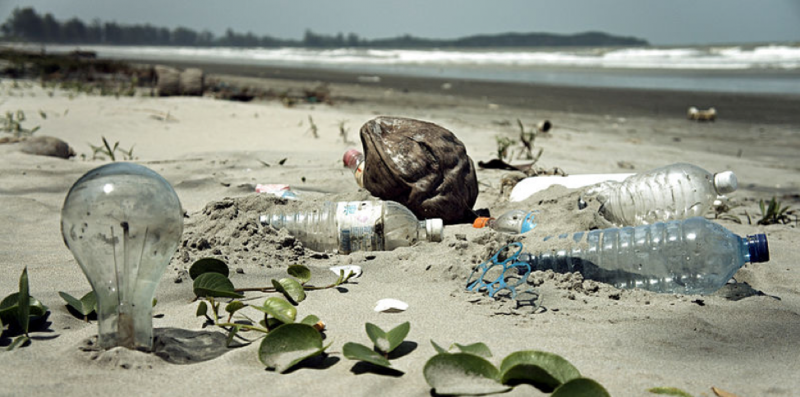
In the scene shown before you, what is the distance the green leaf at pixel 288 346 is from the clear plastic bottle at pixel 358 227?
991mm

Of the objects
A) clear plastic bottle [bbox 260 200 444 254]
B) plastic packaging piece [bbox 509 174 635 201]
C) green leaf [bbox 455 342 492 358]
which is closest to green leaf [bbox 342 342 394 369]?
green leaf [bbox 455 342 492 358]

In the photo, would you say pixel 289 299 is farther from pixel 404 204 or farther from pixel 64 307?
pixel 404 204

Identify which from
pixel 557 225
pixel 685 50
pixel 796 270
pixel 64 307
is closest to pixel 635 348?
pixel 557 225

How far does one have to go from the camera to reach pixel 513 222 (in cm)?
277

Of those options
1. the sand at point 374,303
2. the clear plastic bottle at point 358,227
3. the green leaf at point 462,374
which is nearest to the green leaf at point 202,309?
the sand at point 374,303

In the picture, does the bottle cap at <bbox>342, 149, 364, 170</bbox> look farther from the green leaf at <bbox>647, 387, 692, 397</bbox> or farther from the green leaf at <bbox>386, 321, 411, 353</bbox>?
the green leaf at <bbox>647, 387, 692, 397</bbox>

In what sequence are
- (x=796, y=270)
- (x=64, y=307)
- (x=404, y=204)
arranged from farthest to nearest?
(x=404, y=204), (x=796, y=270), (x=64, y=307)

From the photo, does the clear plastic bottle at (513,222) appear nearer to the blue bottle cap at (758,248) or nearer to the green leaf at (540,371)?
the blue bottle cap at (758,248)

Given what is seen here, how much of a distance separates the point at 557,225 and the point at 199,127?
4.62 m

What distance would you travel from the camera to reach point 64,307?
181 cm

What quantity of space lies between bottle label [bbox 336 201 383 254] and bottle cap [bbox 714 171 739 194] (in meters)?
1.62

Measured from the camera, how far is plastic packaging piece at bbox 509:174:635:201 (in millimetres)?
3328

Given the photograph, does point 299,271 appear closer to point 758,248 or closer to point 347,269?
point 347,269

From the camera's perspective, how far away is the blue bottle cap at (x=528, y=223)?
8.76 ft
